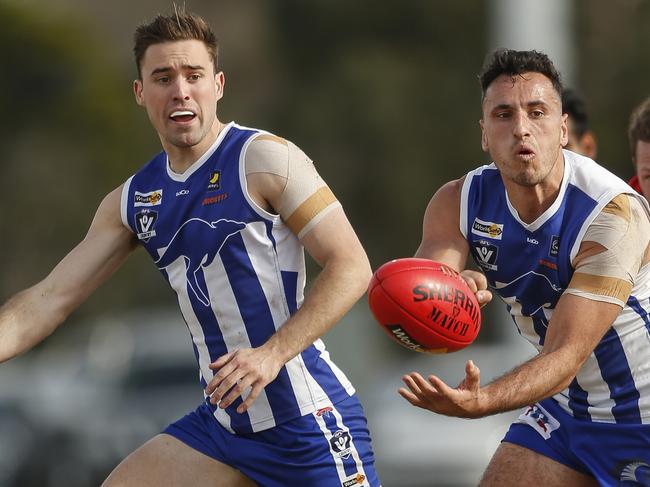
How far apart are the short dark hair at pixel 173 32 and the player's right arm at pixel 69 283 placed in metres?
0.73

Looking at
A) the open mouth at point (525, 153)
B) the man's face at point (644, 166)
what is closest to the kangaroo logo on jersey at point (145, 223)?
the open mouth at point (525, 153)

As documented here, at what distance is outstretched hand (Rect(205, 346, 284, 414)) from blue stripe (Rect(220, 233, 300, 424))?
438 mm

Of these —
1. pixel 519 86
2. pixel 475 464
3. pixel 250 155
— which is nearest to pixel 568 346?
pixel 519 86

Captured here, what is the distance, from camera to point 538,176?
6.54 m

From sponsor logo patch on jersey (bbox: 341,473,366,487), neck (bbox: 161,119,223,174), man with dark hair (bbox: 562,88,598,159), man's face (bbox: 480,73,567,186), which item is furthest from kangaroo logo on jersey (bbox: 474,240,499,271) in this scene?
man with dark hair (bbox: 562,88,598,159)

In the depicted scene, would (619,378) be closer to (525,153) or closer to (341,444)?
(525,153)

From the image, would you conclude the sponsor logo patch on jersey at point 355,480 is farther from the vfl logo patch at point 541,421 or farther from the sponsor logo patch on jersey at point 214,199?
the sponsor logo patch on jersey at point 214,199

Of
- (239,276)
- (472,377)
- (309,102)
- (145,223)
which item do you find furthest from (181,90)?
(309,102)

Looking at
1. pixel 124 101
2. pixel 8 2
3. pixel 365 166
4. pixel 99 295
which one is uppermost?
pixel 8 2

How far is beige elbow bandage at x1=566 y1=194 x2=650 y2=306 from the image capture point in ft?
20.5

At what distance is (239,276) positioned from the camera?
6629mm

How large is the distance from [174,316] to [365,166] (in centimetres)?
972

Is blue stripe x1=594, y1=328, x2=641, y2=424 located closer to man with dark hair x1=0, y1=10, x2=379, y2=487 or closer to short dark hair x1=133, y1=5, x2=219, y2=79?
man with dark hair x1=0, y1=10, x2=379, y2=487

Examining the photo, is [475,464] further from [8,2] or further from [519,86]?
[8,2]
